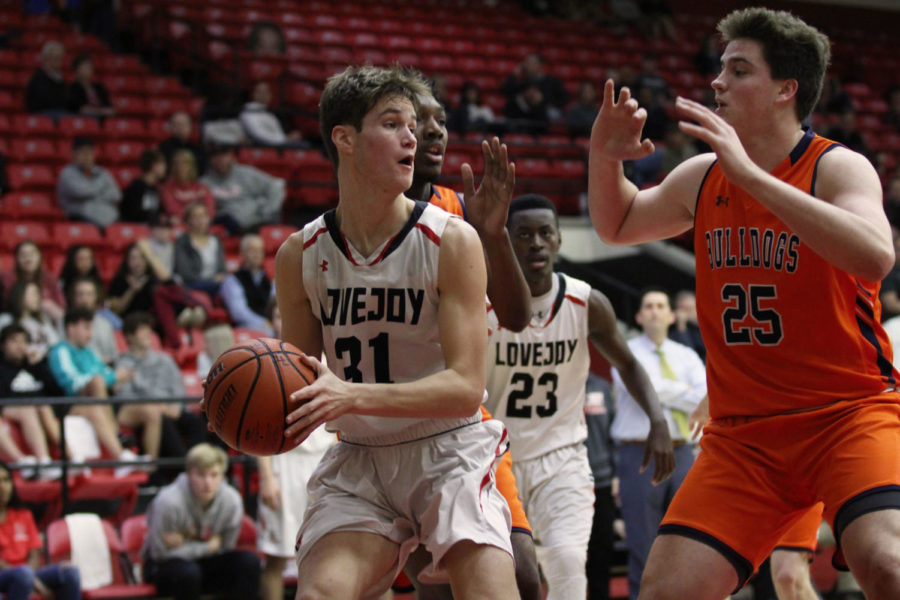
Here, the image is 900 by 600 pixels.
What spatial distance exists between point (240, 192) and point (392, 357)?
8015mm

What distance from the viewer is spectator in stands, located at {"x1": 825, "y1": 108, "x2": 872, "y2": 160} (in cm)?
1509

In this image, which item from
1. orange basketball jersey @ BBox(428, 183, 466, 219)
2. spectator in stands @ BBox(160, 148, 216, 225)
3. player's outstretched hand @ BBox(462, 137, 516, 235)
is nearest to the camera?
player's outstretched hand @ BBox(462, 137, 516, 235)

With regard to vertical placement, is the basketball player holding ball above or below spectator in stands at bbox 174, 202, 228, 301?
above

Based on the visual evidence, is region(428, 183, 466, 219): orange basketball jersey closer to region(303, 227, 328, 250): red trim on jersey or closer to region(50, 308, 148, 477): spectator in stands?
region(303, 227, 328, 250): red trim on jersey

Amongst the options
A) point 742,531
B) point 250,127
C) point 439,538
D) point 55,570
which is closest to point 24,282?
point 55,570

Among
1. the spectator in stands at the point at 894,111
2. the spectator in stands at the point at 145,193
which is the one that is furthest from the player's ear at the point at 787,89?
the spectator in stands at the point at 894,111

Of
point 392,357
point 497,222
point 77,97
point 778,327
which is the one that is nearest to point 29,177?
point 77,97

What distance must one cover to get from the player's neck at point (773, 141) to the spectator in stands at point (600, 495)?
2.87 metres

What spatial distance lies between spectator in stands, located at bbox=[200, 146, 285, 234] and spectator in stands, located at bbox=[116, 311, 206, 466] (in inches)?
111

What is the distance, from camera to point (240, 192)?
11.2 meters

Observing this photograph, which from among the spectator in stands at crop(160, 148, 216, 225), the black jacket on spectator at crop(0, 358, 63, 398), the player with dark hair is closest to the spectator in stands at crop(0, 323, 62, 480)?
the black jacket on spectator at crop(0, 358, 63, 398)

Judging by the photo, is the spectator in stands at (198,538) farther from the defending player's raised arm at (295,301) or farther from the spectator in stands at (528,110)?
the spectator in stands at (528,110)

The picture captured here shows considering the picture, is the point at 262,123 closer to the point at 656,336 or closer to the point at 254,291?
the point at 254,291

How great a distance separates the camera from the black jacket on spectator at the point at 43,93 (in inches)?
467
